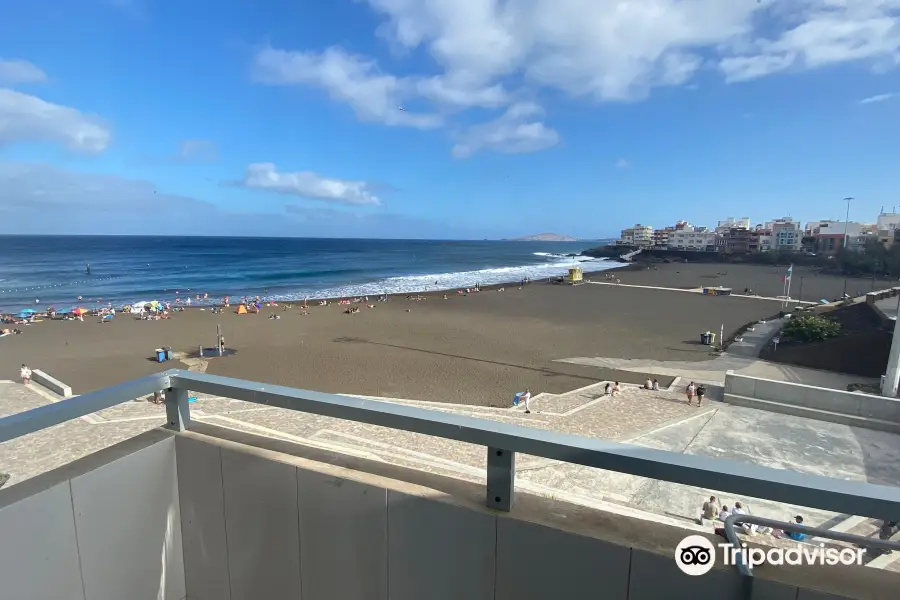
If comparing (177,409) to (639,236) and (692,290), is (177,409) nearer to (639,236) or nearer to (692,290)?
(692,290)

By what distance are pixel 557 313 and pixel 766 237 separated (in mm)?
94554

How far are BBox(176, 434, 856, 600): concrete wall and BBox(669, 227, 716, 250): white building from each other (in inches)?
5020

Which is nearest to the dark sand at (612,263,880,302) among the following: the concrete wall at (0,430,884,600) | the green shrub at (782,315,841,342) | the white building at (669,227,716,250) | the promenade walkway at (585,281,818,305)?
the promenade walkway at (585,281,818,305)

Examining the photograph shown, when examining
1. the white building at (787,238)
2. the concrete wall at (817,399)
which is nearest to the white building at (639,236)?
the white building at (787,238)

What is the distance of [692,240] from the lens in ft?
393

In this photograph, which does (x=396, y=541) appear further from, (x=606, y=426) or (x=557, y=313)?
(x=557, y=313)

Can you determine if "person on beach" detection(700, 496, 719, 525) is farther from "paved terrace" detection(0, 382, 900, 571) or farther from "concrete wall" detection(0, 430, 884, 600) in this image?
"concrete wall" detection(0, 430, 884, 600)

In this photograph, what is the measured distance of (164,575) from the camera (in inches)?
83.2

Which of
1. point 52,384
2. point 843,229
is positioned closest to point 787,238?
point 843,229

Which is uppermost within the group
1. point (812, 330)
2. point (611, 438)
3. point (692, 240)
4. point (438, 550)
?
point (438, 550)

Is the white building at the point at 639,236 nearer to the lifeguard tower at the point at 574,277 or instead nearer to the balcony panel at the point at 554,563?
the lifeguard tower at the point at 574,277

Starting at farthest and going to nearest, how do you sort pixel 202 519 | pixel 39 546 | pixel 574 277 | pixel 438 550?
pixel 574 277 < pixel 202 519 < pixel 39 546 < pixel 438 550

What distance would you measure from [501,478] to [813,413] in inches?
513

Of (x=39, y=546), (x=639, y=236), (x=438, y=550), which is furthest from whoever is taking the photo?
(x=639, y=236)
